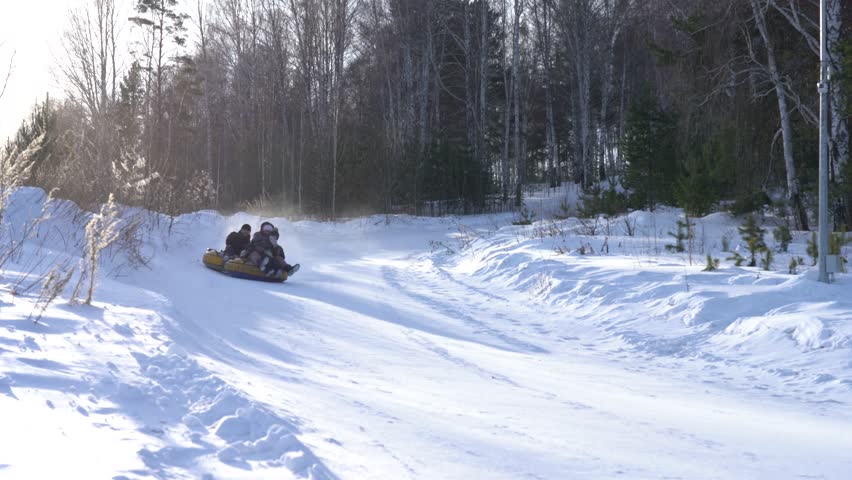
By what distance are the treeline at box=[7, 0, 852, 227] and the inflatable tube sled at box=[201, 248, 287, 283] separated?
2369 mm

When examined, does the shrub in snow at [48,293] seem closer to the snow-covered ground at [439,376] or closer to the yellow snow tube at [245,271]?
the snow-covered ground at [439,376]

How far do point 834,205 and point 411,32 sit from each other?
24.1 meters

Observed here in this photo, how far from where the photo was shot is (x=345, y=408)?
13.9 ft

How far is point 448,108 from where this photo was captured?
39.6 meters

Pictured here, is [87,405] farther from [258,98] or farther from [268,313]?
[258,98]

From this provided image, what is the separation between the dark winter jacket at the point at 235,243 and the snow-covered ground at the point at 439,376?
2.04m

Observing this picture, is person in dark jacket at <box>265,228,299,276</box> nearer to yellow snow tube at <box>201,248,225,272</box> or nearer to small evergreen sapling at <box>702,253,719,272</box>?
yellow snow tube at <box>201,248,225,272</box>

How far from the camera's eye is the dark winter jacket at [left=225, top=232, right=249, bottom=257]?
13078 millimetres

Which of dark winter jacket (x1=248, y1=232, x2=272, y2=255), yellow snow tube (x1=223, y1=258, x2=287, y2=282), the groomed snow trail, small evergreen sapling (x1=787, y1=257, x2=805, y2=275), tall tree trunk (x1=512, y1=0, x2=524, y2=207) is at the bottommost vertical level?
the groomed snow trail

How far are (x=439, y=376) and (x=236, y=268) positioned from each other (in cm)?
815

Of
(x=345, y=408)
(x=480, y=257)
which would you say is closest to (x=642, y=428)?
(x=345, y=408)

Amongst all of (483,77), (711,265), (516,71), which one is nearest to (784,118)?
(711,265)

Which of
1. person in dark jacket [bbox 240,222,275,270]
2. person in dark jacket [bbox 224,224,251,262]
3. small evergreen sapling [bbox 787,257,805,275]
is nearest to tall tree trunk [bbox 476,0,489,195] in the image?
person in dark jacket [bbox 224,224,251,262]

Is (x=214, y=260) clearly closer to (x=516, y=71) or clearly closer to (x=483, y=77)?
(x=516, y=71)
